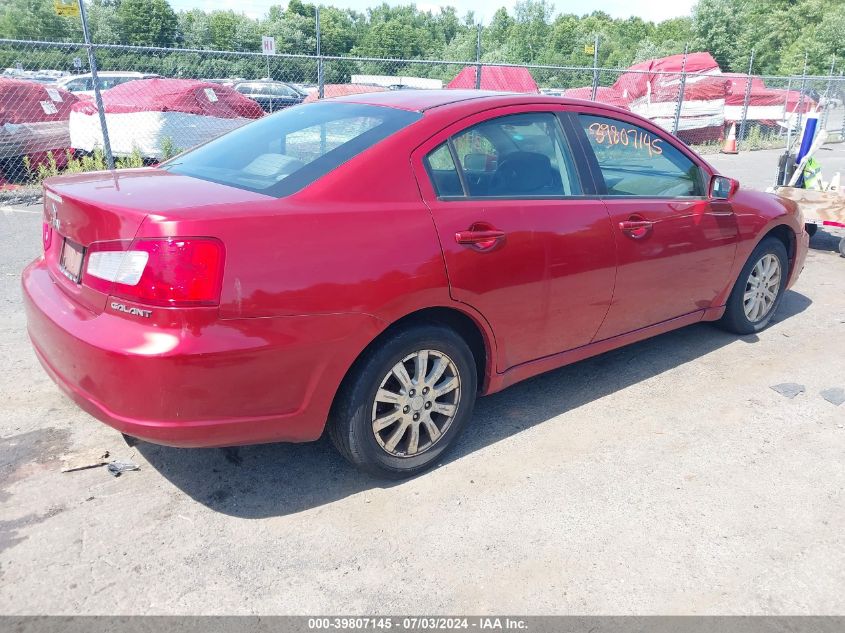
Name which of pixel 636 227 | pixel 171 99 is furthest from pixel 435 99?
pixel 171 99

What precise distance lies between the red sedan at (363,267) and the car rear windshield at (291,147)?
2 centimetres

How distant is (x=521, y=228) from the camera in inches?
128

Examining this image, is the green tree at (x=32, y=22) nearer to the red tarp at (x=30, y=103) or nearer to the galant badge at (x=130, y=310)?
the red tarp at (x=30, y=103)

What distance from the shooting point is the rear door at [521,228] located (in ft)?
10.0

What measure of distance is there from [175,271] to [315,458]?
131 centimetres

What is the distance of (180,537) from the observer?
2707mm

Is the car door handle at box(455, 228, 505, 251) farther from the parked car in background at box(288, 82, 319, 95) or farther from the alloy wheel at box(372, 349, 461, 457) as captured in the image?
the parked car in background at box(288, 82, 319, 95)

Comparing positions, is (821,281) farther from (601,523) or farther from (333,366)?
(333,366)

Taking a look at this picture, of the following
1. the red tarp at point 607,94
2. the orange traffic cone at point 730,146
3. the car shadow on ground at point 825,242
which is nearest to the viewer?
the car shadow on ground at point 825,242

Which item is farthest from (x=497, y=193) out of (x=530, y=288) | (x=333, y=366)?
(x=333, y=366)

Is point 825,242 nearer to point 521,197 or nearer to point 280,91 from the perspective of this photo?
point 521,197

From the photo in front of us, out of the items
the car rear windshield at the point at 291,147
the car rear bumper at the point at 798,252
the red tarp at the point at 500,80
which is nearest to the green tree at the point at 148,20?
the red tarp at the point at 500,80

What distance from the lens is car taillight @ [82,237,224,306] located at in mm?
2387

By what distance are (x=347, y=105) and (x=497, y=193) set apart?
0.96 metres
